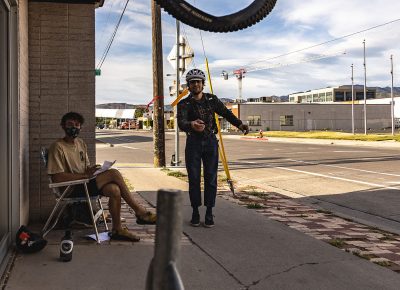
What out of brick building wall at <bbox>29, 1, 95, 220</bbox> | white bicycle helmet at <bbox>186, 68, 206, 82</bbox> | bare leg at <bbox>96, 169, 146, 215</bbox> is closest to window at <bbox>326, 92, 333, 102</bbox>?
white bicycle helmet at <bbox>186, 68, 206, 82</bbox>

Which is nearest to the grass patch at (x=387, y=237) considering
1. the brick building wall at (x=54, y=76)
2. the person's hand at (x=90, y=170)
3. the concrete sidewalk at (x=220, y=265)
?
the concrete sidewalk at (x=220, y=265)

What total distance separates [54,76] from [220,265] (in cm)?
301

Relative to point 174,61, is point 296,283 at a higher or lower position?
lower

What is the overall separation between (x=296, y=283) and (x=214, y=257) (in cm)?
90

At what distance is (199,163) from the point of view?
219 inches

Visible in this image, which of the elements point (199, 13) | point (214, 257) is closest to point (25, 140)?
point (214, 257)

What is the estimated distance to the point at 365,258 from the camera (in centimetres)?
439

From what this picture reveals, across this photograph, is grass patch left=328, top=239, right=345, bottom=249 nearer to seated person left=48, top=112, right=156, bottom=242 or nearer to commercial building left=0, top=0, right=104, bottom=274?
seated person left=48, top=112, right=156, bottom=242

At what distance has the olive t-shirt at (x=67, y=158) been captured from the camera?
458cm

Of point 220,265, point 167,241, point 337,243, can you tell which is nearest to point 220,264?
point 220,265

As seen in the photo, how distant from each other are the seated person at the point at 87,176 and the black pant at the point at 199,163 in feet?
2.96

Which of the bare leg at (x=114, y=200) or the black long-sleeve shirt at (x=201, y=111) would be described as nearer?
the bare leg at (x=114, y=200)

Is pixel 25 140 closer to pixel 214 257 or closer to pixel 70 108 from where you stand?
pixel 70 108

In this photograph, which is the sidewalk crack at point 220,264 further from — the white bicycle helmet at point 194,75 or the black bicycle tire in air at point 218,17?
the black bicycle tire in air at point 218,17
